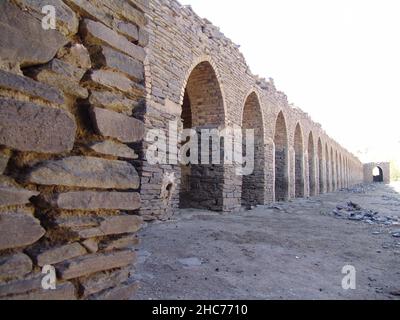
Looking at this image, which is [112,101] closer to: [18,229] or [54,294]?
[18,229]

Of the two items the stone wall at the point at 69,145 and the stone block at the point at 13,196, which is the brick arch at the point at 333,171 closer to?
the stone wall at the point at 69,145

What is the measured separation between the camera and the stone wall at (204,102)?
6.25m

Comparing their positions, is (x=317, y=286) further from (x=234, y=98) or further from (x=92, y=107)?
(x=234, y=98)

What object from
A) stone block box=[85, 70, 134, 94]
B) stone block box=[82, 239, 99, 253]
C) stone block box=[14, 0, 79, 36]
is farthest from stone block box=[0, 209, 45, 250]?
stone block box=[14, 0, 79, 36]

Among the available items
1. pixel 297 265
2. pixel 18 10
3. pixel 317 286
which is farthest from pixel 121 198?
pixel 297 265

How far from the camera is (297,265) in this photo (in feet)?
13.2

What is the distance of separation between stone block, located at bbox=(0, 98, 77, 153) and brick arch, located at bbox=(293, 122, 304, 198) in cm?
1686

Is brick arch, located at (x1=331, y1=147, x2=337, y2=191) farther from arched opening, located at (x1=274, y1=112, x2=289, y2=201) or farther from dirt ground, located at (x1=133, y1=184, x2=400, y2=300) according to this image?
dirt ground, located at (x1=133, y1=184, x2=400, y2=300)

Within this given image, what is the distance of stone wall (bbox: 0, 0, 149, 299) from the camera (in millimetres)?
1393

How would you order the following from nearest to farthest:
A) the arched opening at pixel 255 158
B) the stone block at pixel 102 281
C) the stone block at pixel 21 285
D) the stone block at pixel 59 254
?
the stone block at pixel 21 285, the stone block at pixel 59 254, the stone block at pixel 102 281, the arched opening at pixel 255 158

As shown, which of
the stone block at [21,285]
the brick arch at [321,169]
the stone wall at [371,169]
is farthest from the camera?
the stone wall at [371,169]

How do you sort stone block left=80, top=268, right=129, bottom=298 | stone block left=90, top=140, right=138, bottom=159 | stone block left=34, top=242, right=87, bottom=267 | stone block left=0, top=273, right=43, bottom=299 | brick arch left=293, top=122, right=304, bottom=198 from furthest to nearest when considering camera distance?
brick arch left=293, top=122, right=304, bottom=198 → stone block left=90, top=140, right=138, bottom=159 → stone block left=80, top=268, right=129, bottom=298 → stone block left=34, top=242, right=87, bottom=267 → stone block left=0, top=273, right=43, bottom=299

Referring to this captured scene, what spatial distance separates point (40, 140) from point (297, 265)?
→ 11.3ft

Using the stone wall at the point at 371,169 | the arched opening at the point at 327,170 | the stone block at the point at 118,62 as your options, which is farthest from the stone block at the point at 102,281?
the stone wall at the point at 371,169
